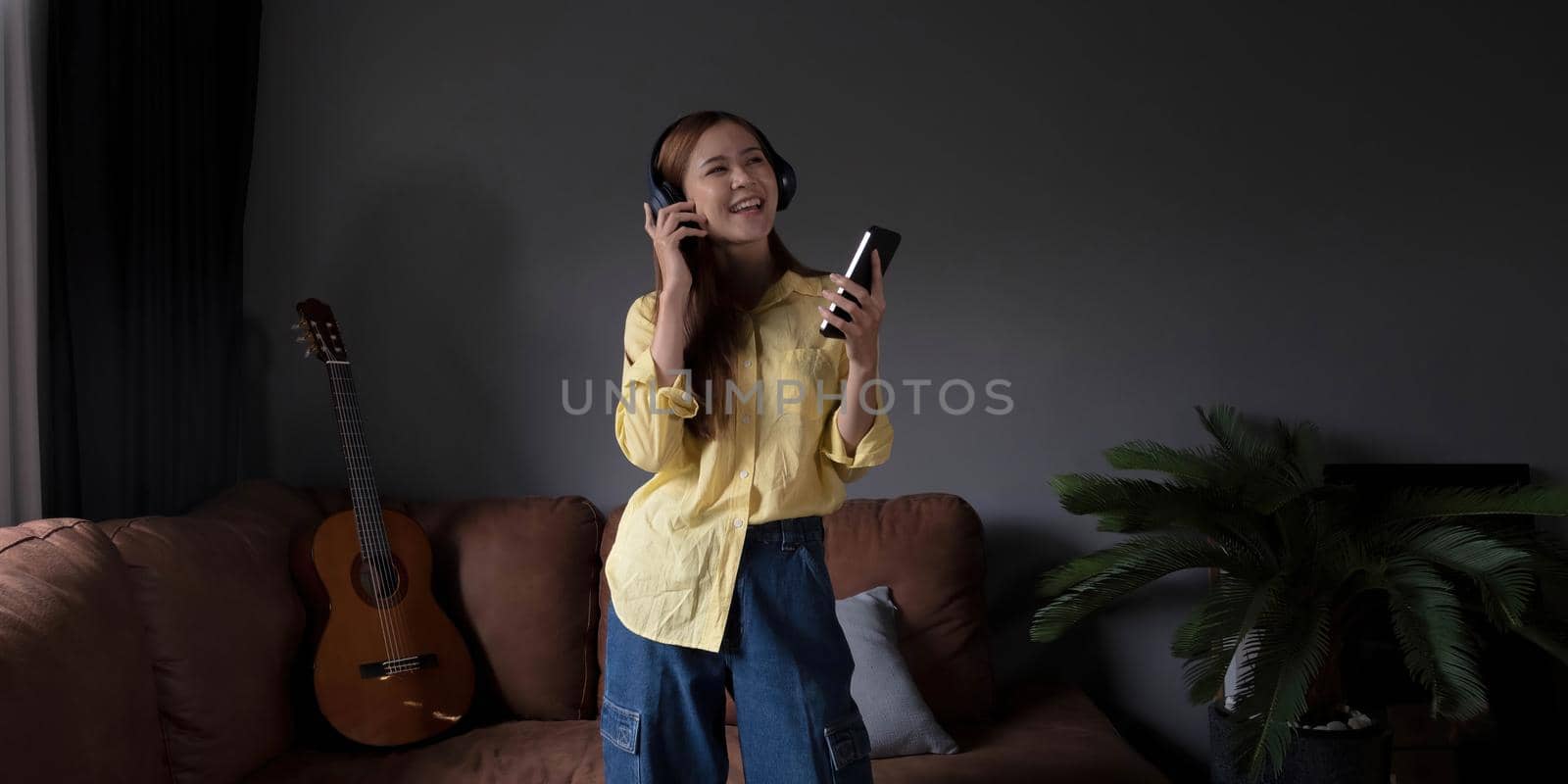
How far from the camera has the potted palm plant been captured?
6.55 feet

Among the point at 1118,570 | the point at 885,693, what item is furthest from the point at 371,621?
the point at 1118,570

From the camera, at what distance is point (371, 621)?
2174mm

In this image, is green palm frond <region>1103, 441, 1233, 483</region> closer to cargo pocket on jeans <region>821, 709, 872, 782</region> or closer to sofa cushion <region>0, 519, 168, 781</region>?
cargo pocket on jeans <region>821, 709, 872, 782</region>

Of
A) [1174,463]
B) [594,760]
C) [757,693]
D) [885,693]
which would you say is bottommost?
[594,760]

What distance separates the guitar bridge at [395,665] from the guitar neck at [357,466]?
0.23m

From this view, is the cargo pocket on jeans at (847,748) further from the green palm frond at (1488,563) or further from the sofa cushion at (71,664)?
the green palm frond at (1488,563)

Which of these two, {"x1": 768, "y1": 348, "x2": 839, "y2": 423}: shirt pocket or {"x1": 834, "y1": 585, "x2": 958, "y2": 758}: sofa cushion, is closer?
{"x1": 768, "y1": 348, "x2": 839, "y2": 423}: shirt pocket

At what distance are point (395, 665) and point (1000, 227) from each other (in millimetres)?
1738

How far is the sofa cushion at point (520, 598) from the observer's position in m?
2.37

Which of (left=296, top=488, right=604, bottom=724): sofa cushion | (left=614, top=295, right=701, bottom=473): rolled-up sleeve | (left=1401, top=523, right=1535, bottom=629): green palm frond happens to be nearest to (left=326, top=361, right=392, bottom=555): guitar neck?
(left=296, top=488, right=604, bottom=724): sofa cushion

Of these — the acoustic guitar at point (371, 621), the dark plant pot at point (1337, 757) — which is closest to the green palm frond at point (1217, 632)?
the dark plant pot at point (1337, 757)

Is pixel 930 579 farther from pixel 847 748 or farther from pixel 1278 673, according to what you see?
pixel 847 748

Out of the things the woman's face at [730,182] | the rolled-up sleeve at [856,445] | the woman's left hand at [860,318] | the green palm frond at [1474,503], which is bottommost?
the green palm frond at [1474,503]

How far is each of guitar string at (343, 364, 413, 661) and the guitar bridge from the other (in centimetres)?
1
